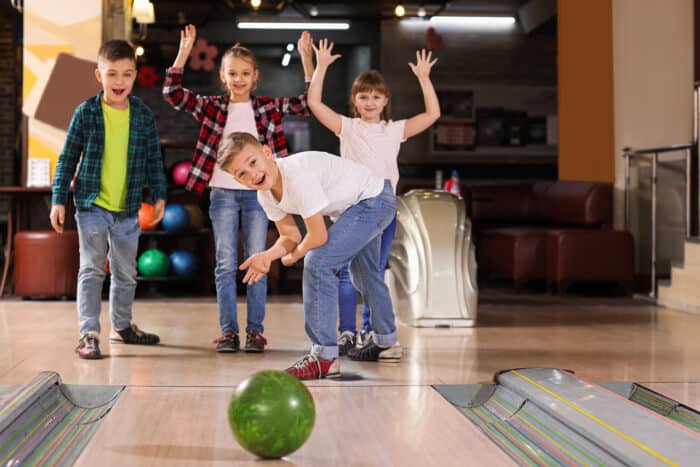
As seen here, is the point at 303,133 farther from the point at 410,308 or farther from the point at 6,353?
the point at 6,353

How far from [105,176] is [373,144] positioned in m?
1.23

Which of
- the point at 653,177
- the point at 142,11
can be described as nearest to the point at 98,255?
the point at 142,11

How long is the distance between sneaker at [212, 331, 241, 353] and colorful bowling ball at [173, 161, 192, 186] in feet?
11.6

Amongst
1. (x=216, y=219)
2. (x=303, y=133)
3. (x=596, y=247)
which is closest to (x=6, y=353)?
(x=216, y=219)

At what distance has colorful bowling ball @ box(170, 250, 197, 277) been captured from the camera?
7203 mm

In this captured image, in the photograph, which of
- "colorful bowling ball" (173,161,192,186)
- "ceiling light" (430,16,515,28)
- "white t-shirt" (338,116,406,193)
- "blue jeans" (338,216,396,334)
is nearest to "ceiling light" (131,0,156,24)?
"colorful bowling ball" (173,161,192,186)

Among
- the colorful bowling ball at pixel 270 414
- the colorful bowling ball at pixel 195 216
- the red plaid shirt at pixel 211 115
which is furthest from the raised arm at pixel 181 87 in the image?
the colorful bowling ball at pixel 195 216

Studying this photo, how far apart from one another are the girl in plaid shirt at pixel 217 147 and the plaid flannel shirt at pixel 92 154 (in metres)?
0.22

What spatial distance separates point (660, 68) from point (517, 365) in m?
4.62

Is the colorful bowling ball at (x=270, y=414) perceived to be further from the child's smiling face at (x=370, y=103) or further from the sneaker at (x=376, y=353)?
the child's smiling face at (x=370, y=103)

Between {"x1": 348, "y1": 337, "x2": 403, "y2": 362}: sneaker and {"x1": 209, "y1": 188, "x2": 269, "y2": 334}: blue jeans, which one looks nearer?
{"x1": 348, "y1": 337, "x2": 403, "y2": 362}: sneaker

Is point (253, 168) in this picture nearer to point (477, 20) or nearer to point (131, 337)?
point (131, 337)

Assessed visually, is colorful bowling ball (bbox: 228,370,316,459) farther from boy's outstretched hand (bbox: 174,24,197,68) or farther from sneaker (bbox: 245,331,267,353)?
boy's outstretched hand (bbox: 174,24,197,68)

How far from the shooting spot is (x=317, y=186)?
3.09 metres
